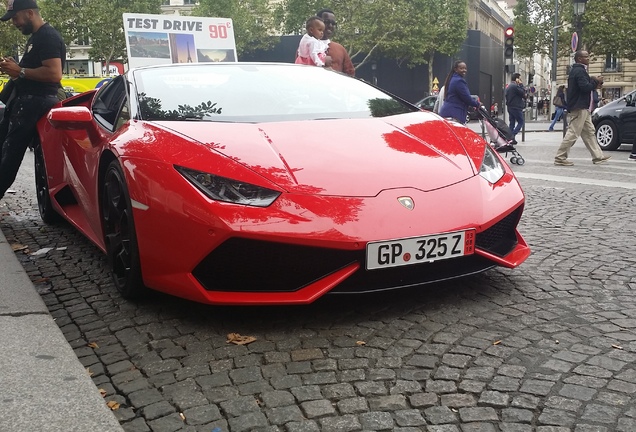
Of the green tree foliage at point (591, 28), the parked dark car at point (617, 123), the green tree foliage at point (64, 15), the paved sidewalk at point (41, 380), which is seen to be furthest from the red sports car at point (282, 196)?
the green tree foliage at point (64, 15)

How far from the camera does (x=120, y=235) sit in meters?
3.61

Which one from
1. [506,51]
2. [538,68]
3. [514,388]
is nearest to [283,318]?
[514,388]

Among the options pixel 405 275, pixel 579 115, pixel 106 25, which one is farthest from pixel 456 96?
pixel 106 25

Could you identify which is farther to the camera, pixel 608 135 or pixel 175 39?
pixel 608 135

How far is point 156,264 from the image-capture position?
324 centimetres

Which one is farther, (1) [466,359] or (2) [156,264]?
(2) [156,264]

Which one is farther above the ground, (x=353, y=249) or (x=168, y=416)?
(x=353, y=249)

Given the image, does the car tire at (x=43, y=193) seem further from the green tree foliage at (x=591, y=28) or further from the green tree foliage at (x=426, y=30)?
the green tree foliage at (x=426, y=30)

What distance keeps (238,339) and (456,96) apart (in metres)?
8.63

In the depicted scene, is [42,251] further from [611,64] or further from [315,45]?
[611,64]

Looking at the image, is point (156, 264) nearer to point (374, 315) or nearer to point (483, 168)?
point (374, 315)

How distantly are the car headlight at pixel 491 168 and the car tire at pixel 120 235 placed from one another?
5.43 ft

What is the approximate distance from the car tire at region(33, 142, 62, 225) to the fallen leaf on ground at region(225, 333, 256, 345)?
3.15 metres

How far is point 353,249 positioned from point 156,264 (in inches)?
35.3
